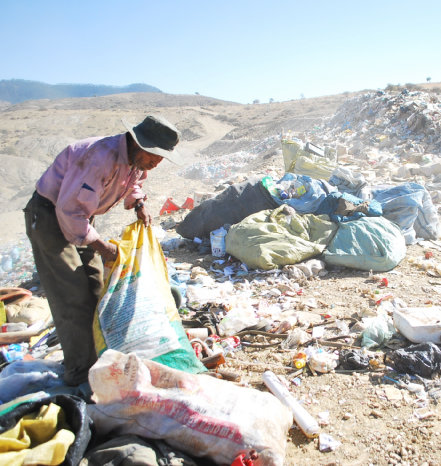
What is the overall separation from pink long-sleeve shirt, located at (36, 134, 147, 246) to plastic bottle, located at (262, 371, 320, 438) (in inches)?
51.0

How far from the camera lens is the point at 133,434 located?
1553 mm

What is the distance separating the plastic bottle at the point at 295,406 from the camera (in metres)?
1.90

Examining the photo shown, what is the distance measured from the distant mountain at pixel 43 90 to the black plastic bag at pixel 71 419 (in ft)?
299

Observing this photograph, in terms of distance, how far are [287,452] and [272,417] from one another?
1.29 ft

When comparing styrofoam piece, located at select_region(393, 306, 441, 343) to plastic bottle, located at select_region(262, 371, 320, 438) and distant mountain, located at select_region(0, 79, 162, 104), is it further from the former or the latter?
distant mountain, located at select_region(0, 79, 162, 104)

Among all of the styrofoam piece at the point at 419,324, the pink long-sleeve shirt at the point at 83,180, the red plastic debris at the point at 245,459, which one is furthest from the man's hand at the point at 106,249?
the styrofoam piece at the point at 419,324

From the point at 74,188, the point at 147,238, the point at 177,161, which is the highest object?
the point at 177,161

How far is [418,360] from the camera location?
2.29 m

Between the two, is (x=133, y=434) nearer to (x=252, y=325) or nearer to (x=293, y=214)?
(x=252, y=325)

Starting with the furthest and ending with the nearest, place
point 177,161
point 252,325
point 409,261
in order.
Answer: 1. point 409,261
2. point 252,325
3. point 177,161

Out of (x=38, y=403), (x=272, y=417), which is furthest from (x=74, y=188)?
(x=272, y=417)

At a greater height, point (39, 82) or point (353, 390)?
point (39, 82)

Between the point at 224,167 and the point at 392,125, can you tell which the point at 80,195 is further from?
the point at 392,125

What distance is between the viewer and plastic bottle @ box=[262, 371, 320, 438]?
1.90 m
